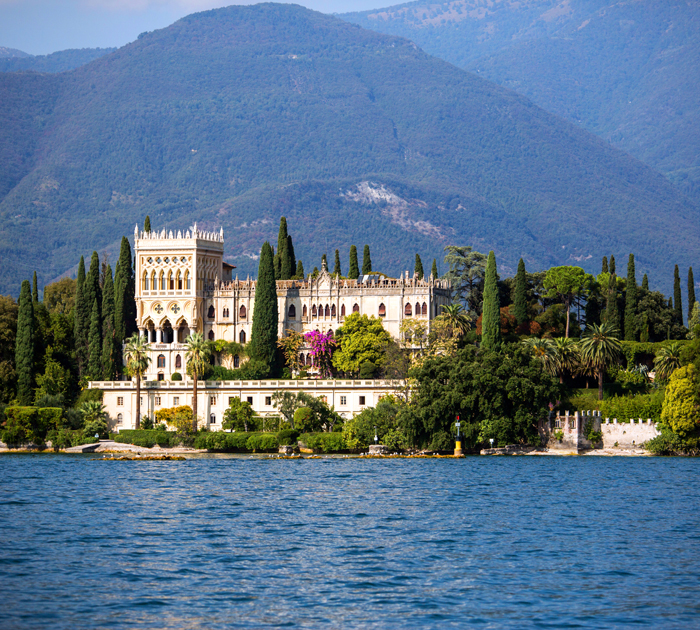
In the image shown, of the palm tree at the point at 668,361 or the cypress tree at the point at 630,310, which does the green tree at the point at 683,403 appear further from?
the cypress tree at the point at 630,310

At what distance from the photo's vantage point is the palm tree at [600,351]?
86.1 metres

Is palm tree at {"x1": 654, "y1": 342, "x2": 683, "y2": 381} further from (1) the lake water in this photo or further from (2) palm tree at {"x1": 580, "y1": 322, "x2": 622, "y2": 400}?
(1) the lake water

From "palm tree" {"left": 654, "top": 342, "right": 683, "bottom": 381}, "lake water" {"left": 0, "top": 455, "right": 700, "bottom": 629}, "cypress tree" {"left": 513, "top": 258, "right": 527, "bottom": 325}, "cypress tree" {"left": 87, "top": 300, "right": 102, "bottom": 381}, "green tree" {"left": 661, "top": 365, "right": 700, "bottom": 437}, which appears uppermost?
"cypress tree" {"left": 513, "top": 258, "right": 527, "bottom": 325}

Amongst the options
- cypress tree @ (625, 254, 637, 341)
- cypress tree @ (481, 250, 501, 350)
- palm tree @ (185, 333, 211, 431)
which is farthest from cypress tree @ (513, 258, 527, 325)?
palm tree @ (185, 333, 211, 431)

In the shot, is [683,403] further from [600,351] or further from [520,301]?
[520,301]

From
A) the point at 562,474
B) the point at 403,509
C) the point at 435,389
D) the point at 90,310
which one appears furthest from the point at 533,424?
the point at 90,310

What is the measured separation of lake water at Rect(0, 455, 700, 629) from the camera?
30453mm

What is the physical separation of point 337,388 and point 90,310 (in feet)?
72.3

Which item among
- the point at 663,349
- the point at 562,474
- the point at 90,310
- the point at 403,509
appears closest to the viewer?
the point at 403,509

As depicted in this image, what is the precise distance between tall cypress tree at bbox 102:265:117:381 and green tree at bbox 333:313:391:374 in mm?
18144

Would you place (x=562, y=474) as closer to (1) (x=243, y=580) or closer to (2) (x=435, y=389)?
(2) (x=435, y=389)

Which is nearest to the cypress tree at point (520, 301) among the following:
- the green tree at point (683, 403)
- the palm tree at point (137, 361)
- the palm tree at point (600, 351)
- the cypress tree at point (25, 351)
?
the palm tree at point (600, 351)

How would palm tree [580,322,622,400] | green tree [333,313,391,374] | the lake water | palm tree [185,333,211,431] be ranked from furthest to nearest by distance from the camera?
green tree [333,313,391,374], palm tree [185,333,211,431], palm tree [580,322,622,400], the lake water

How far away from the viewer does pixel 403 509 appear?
51.3 m
